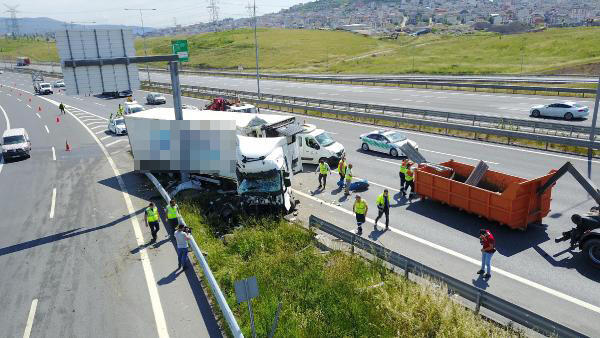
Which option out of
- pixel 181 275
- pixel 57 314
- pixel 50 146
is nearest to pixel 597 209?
pixel 181 275

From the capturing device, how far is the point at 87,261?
1309 centimetres

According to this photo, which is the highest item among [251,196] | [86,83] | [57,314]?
[86,83]

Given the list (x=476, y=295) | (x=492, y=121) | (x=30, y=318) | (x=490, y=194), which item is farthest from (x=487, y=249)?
(x=492, y=121)

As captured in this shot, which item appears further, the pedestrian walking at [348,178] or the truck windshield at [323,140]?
the truck windshield at [323,140]

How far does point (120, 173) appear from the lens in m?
22.6

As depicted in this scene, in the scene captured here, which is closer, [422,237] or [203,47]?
[422,237]

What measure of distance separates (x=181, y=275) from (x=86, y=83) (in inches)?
381

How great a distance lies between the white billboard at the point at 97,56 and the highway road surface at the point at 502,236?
8950 mm

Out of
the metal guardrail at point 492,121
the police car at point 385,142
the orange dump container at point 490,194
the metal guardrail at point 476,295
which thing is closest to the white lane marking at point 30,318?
the metal guardrail at point 476,295

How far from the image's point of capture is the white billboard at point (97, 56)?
54.2ft

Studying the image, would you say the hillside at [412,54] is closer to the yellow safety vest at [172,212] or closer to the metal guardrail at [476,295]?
the metal guardrail at [476,295]

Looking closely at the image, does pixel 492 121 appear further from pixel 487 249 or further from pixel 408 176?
pixel 487 249

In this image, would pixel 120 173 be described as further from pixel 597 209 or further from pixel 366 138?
pixel 597 209

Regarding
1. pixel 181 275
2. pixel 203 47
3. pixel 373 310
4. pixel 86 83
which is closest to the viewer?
pixel 373 310
